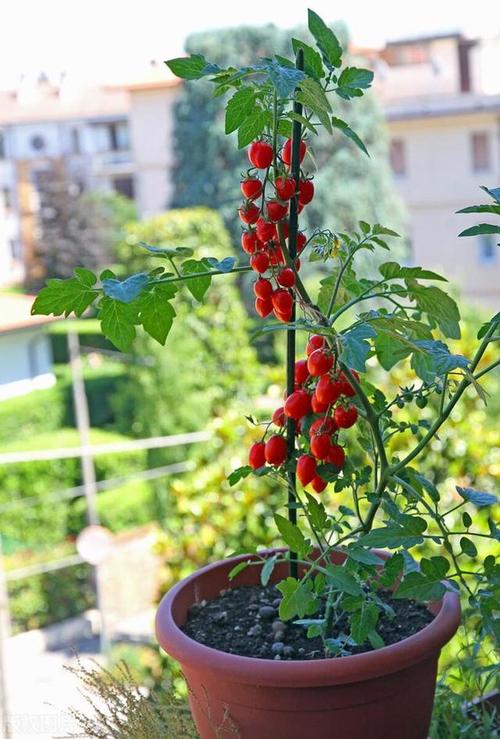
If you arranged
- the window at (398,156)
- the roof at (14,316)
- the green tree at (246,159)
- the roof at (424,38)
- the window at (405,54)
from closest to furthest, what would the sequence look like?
the roof at (14,316)
the green tree at (246,159)
the window at (398,156)
the roof at (424,38)
the window at (405,54)

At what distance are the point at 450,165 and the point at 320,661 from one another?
50.8ft

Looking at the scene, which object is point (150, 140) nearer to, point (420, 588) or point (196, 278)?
point (196, 278)

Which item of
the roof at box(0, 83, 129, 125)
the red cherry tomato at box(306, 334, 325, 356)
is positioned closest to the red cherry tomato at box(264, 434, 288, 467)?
the red cherry tomato at box(306, 334, 325, 356)

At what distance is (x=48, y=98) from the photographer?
2506cm

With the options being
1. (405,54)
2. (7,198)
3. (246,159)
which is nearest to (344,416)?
(246,159)

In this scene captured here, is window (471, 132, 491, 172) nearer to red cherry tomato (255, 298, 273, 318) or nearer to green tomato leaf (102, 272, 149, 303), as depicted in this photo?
red cherry tomato (255, 298, 273, 318)

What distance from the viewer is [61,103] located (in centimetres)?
2516

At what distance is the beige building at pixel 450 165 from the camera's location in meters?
15.4

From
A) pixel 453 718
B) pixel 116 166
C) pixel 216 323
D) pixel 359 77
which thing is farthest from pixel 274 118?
pixel 116 166

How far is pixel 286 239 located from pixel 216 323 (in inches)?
293

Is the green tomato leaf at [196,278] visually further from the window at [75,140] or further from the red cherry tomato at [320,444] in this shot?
the window at [75,140]

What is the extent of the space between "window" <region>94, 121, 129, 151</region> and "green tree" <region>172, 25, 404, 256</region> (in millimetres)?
12400

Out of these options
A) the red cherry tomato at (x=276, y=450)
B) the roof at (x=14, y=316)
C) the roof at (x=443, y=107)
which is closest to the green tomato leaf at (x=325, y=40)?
the red cherry tomato at (x=276, y=450)

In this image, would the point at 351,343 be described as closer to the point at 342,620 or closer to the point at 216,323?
the point at 342,620
